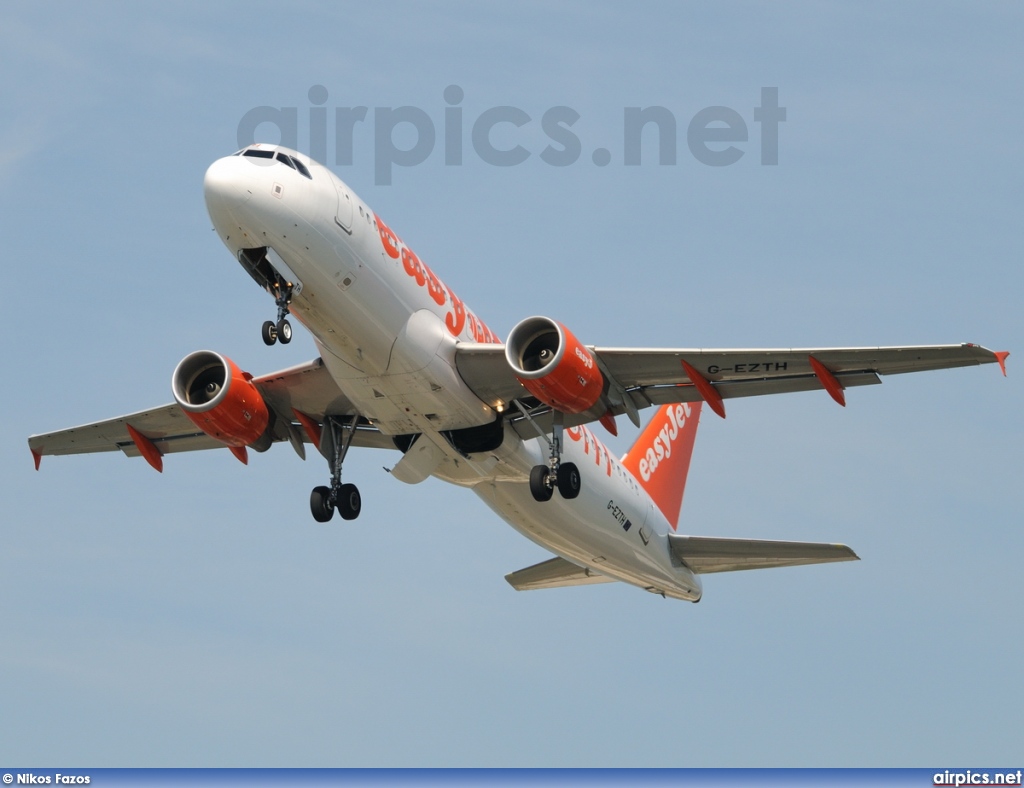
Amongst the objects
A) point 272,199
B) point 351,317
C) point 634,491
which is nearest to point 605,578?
point 634,491

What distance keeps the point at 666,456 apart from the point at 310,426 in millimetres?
13152

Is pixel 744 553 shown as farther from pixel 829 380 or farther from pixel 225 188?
pixel 225 188

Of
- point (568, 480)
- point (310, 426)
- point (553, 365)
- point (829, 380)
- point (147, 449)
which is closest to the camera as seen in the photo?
point (553, 365)

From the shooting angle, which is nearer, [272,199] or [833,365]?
[272,199]

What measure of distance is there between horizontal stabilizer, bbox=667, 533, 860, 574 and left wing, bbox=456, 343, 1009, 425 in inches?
231

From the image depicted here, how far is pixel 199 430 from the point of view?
3756cm

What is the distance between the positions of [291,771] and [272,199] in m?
13.7

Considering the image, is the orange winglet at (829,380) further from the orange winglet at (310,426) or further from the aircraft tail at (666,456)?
the orange winglet at (310,426)

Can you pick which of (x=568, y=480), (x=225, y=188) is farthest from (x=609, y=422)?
(x=225, y=188)

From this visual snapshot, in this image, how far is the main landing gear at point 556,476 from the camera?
32219 mm

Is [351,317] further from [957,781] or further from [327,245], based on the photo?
[957,781]

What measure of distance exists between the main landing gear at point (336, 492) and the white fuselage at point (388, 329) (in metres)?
1.80

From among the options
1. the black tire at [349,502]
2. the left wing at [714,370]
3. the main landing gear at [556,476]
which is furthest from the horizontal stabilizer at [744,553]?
the black tire at [349,502]

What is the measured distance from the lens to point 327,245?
2853cm
